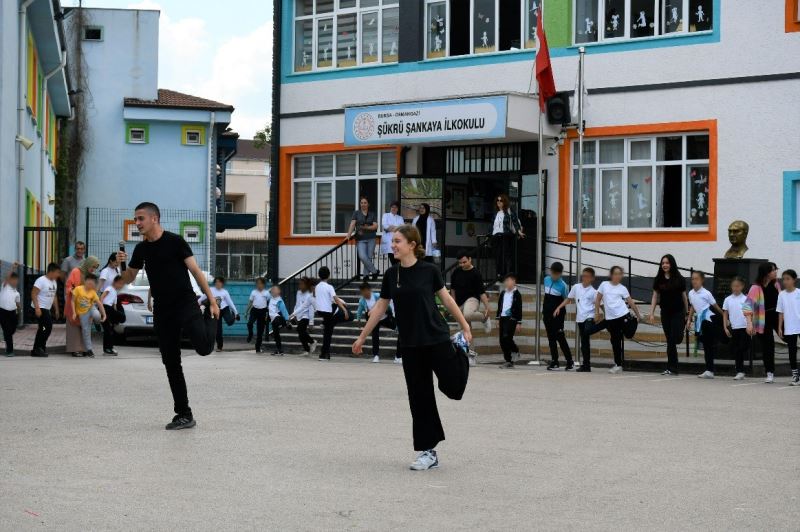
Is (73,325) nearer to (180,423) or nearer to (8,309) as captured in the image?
(8,309)

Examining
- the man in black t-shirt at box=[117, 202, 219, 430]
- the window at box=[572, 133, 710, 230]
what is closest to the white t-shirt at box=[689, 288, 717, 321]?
the window at box=[572, 133, 710, 230]

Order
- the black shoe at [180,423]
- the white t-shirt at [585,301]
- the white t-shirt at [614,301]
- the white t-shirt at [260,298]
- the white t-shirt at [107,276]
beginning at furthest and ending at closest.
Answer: the white t-shirt at [260,298]
the white t-shirt at [107,276]
the white t-shirt at [585,301]
the white t-shirt at [614,301]
the black shoe at [180,423]

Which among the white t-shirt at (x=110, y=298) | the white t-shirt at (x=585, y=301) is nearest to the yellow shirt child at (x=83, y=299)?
the white t-shirt at (x=110, y=298)

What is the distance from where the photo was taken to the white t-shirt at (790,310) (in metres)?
18.0

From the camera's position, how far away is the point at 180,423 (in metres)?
10.8

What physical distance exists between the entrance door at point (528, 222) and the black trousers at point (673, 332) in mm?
A: 6753

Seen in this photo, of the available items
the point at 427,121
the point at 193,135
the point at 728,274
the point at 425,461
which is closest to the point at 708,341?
the point at 728,274

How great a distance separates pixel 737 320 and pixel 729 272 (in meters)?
2.55

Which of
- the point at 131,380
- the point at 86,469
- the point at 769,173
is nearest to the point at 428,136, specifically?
the point at 769,173

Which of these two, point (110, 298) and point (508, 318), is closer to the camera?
point (508, 318)

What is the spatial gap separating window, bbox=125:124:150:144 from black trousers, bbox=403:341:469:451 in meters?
39.2

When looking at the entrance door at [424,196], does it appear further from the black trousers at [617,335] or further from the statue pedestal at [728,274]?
the black trousers at [617,335]

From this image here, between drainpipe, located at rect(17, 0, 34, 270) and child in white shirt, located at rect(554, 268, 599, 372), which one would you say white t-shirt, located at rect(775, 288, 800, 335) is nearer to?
child in white shirt, located at rect(554, 268, 599, 372)

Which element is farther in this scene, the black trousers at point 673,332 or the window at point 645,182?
the window at point 645,182
